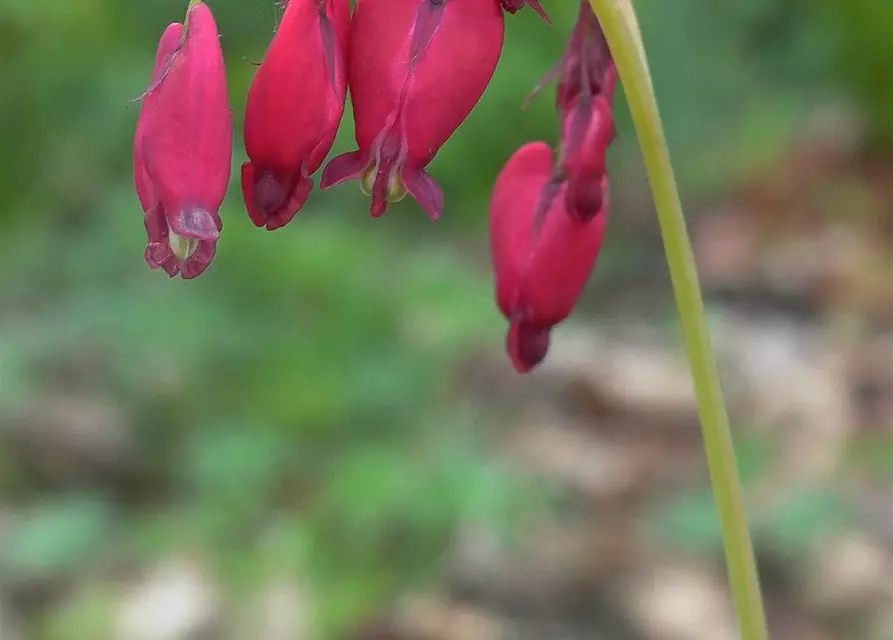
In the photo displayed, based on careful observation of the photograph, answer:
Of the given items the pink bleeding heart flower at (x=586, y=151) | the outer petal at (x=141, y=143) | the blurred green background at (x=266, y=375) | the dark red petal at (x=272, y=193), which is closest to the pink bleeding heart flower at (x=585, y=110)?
the pink bleeding heart flower at (x=586, y=151)

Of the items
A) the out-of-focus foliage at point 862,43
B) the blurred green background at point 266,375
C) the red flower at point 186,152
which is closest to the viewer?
the red flower at point 186,152

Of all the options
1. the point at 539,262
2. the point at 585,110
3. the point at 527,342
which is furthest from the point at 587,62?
the point at 527,342

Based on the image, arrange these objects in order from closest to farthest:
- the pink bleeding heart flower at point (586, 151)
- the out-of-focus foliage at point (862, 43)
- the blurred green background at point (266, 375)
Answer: the pink bleeding heart flower at point (586, 151)
the blurred green background at point (266, 375)
the out-of-focus foliage at point (862, 43)

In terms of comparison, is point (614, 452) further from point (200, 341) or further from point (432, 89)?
point (432, 89)

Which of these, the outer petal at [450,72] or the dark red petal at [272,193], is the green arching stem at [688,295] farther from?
the dark red petal at [272,193]

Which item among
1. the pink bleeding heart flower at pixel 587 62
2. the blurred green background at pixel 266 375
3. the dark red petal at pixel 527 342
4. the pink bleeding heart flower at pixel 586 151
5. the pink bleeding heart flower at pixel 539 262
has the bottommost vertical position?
the dark red petal at pixel 527 342

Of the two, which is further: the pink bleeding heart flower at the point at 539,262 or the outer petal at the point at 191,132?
the pink bleeding heart flower at the point at 539,262

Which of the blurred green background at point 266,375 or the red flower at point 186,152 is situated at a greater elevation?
the blurred green background at point 266,375

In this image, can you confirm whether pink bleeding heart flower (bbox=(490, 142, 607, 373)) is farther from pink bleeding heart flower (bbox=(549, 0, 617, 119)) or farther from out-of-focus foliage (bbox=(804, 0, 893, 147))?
out-of-focus foliage (bbox=(804, 0, 893, 147))
